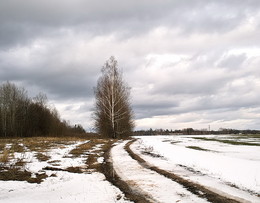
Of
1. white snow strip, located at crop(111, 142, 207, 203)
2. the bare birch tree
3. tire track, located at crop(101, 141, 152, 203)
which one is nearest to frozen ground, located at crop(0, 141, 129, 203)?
tire track, located at crop(101, 141, 152, 203)

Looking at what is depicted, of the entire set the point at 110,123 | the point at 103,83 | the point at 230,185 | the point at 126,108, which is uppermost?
the point at 103,83

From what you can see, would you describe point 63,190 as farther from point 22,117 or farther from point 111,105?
point 22,117

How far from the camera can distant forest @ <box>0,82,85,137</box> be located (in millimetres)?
57938

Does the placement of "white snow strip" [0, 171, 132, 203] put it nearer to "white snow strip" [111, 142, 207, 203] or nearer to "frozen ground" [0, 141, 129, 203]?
"frozen ground" [0, 141, 129, 203]

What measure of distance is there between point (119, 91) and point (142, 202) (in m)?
36.9

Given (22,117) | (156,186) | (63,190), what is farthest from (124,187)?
(22,117)

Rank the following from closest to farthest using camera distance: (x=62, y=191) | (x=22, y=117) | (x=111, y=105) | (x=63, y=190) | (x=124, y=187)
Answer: (x=62, y=191)
(x=63, y=190)
(x=124, y=187)
(x=111, y=105)
(x=22, y=117)

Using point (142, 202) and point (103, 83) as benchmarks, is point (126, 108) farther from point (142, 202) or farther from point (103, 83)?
point (142, 202)

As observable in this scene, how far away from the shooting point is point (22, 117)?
61.3m

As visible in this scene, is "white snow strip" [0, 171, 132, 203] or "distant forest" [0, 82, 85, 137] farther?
"distant forest" [0, 82, 85, 137]

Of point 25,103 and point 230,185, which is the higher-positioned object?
point 25,103

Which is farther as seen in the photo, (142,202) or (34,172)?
(34,172)

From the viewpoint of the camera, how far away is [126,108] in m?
45.1

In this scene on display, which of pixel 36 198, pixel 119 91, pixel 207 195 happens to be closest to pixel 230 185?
pixel 207 195
